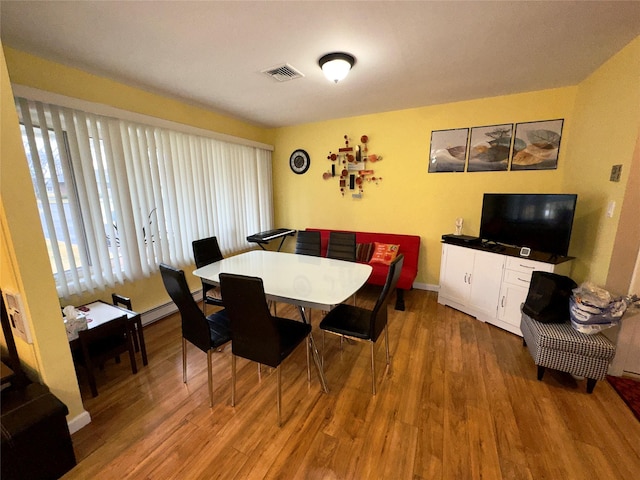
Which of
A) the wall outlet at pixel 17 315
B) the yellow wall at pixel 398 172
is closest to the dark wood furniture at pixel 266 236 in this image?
the yellow wall at pixel 398 172

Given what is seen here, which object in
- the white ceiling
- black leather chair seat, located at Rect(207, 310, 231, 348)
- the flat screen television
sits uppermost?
the white ceiling

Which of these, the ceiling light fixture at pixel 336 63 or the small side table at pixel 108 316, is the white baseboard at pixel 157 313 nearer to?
the small side table at pixel 108 316

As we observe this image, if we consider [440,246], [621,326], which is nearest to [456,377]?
[621,326]

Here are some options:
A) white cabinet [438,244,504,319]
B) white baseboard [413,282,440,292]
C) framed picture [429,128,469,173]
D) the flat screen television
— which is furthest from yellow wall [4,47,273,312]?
the flat screen television

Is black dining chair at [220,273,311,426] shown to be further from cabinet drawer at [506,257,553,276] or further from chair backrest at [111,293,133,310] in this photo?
cabinet drawer at [506,257,553,276]

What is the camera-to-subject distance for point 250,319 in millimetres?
1459

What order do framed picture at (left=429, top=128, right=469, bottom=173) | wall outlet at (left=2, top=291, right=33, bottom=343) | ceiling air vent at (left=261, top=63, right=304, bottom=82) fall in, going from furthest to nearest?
framed picture at (left=429, top=128, right=469, bottom=173) → ceiling air vent at (left=261, top=63, right=304, bottom=82) → wall outlet at (left=2, top=291, right=33, bottom=343)

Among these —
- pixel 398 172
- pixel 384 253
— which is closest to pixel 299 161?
pixel 398 172

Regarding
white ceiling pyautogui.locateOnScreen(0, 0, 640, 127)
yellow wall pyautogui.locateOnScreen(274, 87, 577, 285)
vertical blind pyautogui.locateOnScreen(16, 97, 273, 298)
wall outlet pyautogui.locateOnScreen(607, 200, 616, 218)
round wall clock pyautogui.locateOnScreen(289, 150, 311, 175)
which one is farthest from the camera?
round wall clock pyautogui.locateOnScreen(289, 150, 311, 175)

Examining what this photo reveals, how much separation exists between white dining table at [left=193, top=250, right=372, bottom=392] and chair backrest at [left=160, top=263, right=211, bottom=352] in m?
0.29

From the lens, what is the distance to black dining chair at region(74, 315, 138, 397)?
1728 millimetres

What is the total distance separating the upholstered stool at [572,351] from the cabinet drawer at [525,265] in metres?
0.51

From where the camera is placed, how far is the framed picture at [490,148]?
2.92 metres

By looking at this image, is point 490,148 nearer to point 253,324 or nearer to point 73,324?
point 253,324
